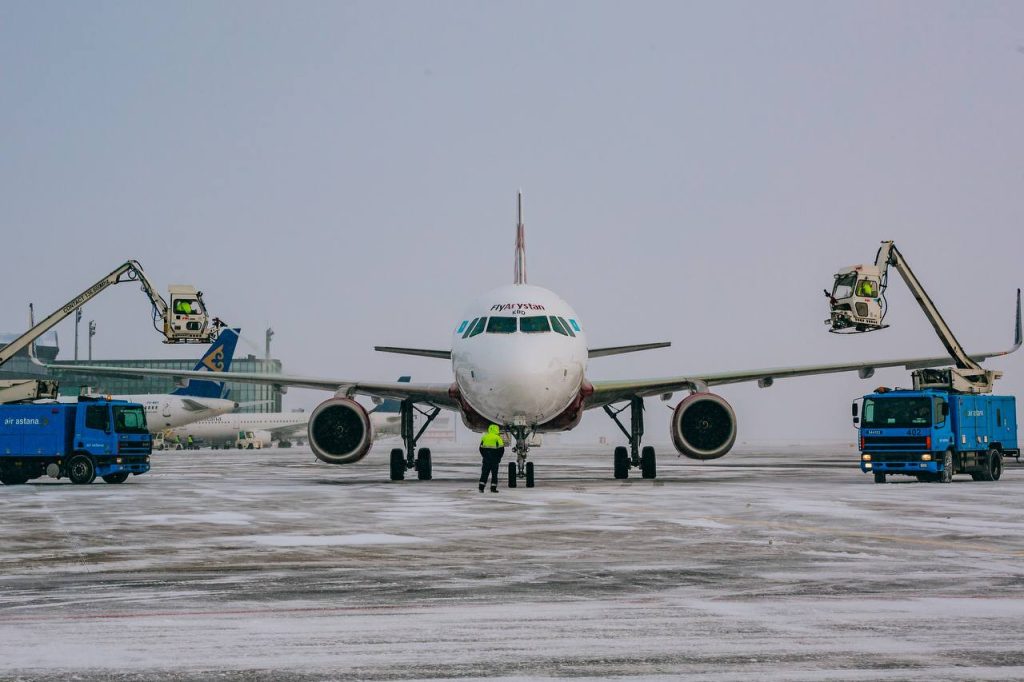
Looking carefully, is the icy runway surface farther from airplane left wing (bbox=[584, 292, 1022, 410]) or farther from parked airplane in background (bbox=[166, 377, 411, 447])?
parked airplane in background (bbox=[166, 377, 411, 447])

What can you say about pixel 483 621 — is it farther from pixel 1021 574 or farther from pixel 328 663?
pixel 1021 574

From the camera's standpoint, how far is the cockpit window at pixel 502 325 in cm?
2728

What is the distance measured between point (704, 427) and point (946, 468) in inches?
272

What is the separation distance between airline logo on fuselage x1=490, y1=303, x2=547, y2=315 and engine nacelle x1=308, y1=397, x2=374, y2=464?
4984mm

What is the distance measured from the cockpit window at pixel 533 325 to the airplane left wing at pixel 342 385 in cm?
417

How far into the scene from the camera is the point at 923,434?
30.1m

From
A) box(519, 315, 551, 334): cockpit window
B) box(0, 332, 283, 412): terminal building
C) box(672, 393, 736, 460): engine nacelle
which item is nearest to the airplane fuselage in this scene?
box(519, 315, 551, 334): cockpit window

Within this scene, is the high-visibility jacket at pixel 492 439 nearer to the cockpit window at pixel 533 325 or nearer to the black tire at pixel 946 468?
the cockpit window at pixel 533 325

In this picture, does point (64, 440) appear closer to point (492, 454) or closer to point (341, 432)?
point (341, 432)

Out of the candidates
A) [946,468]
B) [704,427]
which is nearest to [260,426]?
[704,427]

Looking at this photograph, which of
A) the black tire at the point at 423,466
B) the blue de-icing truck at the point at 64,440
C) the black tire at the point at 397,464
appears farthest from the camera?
the blue de-icing truck at the point at 64,440

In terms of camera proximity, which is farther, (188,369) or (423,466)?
(188,369)

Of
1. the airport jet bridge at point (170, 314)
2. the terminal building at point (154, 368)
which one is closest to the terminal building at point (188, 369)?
the terminal building at point (154, 368)

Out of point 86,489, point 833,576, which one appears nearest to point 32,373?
point 86,489
